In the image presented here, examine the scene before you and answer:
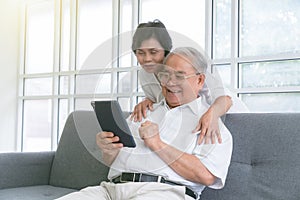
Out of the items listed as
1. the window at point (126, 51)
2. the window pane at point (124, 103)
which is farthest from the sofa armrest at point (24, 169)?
the window pane at point (124, 103)

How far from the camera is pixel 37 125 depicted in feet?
14.2

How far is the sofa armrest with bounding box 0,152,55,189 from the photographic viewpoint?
7.58 ft

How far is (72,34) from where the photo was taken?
3979 millimetres

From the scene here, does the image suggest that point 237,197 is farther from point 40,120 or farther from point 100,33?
point 40,120

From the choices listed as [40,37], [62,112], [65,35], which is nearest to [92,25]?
[65,35]

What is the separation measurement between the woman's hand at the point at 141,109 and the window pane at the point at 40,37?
8.46 feet

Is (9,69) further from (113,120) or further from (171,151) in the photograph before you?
(171,151)

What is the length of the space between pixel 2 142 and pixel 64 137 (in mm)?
Answer: 2025

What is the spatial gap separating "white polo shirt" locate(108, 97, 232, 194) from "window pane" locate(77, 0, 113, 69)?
2094mm

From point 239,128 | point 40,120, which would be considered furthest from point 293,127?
point 40,120

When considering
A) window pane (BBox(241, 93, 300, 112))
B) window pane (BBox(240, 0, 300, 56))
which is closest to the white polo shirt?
window pane (BBox(241, 93, 300, 112))

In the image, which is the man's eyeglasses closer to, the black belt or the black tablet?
the black tablet

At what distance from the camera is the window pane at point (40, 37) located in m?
4.22

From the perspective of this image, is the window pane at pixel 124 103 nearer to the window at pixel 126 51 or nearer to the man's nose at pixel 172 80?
the window at pixel 126 51
